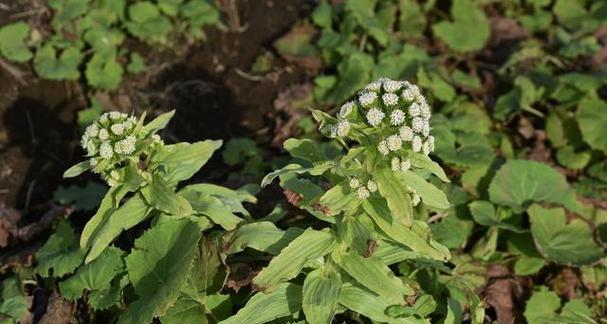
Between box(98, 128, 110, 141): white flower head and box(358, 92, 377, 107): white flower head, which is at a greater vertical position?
box(358, 92, 377, 107): white flower head

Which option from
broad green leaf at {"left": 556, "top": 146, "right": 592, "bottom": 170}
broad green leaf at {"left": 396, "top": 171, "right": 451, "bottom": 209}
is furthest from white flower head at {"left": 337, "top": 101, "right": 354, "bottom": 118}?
broad green leaf at {"left": 556, "top": 146, "right": 592, "bottom": 170}

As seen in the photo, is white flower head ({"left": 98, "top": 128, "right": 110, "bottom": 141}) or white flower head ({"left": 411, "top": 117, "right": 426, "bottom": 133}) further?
white flower head ({"left": 98, "top": 128, "right": 110, "bottom": 141})

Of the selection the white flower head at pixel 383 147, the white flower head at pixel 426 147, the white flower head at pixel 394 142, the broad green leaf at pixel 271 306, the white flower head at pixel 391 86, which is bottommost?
the broad green leaf at pixel 271 306

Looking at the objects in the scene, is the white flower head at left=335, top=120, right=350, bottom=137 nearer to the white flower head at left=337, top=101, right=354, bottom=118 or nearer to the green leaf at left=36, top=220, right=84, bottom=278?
the white flower head at left=337, top=101, right=354, bottom=118

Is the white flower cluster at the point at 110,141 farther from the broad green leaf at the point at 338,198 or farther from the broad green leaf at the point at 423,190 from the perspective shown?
the broad green leaf at the point at 423,190

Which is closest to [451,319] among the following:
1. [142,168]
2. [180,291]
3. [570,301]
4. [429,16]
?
[570,301]

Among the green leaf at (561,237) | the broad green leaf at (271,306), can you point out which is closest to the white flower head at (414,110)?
the broad green leaf at (271,306)

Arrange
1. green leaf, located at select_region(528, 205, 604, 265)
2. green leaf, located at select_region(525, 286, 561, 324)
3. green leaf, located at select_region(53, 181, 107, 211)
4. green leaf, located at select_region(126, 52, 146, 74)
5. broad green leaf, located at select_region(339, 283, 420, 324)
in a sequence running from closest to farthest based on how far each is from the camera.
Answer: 1. broad green leaf, located at select_region(339, 283, 420, 324)
2. green leaf, located at select_region(525, 286, 561, 324)
3. green leaf, located at select_region(528, 205, 604, 265)
4. green leaf, located at select_region(53, 181, 107, 211)
5. green leaf, located at select_region(126, 52, 146, 74)
